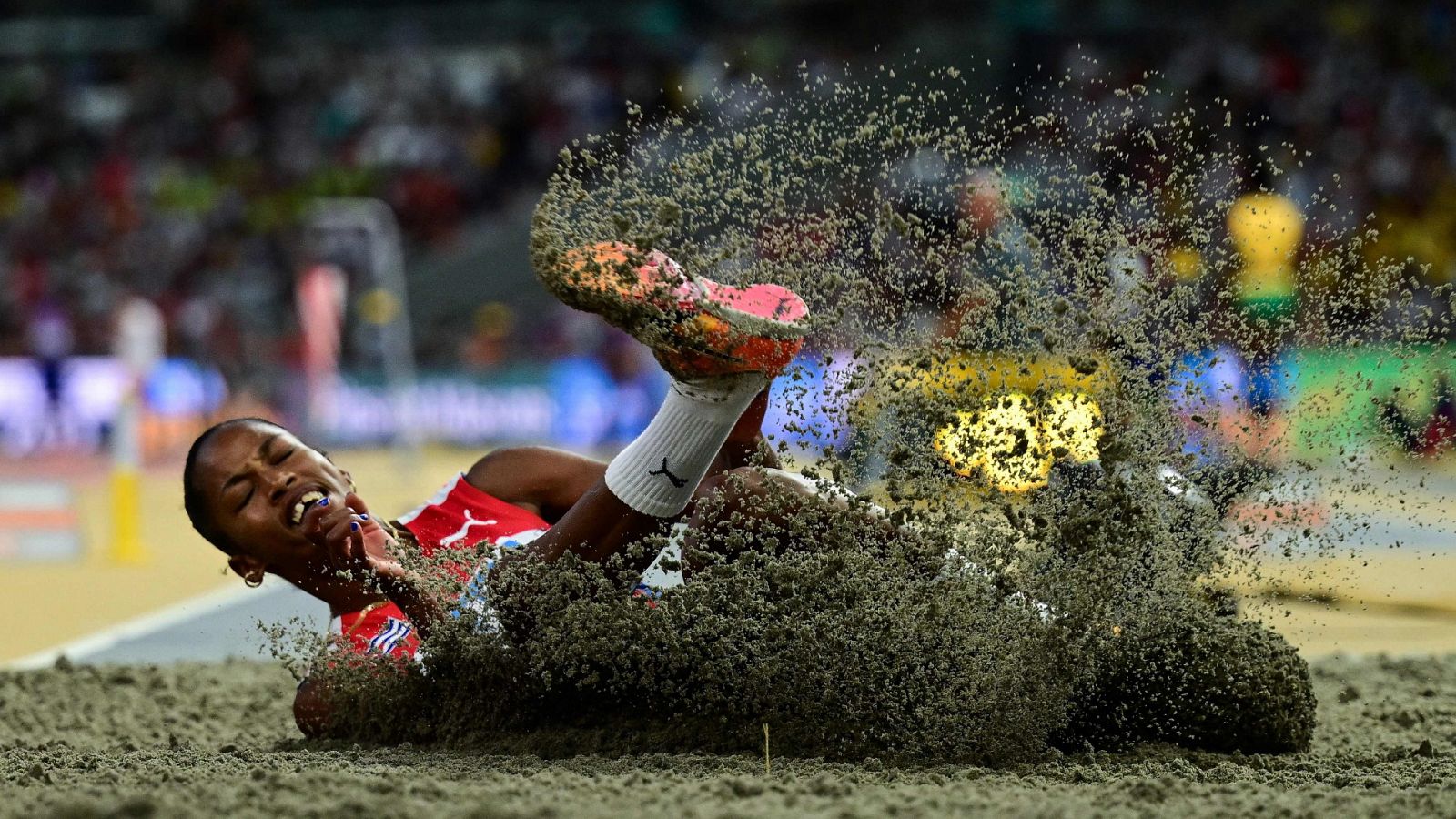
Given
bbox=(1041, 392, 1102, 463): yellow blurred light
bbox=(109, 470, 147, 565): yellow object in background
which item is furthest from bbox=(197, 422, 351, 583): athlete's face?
bbox=(109, 470, 147, 565): yellow object in background

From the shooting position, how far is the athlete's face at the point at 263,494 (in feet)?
13.5

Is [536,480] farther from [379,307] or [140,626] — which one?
[379,307]

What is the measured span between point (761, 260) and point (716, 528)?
62 centimetres

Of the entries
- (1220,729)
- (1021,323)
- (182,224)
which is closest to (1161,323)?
(1021,323)

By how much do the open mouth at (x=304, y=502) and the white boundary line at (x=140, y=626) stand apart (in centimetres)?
228

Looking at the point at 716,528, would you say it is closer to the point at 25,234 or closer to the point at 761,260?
the point at 761,260

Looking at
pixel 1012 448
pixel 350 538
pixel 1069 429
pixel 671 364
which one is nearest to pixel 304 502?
pixel 350 538

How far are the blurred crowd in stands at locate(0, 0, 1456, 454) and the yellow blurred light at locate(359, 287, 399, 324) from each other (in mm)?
1049

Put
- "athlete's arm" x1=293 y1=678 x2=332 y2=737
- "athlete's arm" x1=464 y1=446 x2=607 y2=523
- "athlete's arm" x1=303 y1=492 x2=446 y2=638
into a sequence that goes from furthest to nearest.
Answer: "athlete's arm" x1=464 y1=446 x2=607 y2=523, "athlete's arm" x1=293 y1=678 x2=332 y2=737, "athlete's arm" x1=303 y1=492 x2=446 y2=638

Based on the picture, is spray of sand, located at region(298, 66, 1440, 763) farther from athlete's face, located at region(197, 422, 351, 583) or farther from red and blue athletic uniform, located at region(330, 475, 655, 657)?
athlete's face, located at region(197, 422, 351, 583)

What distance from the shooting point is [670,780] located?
10.4ft

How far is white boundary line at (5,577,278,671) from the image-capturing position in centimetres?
638

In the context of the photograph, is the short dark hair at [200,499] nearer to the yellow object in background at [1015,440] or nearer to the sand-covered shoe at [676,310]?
the sand-covered shoe at [676,310]

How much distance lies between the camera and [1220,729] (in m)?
3.84
